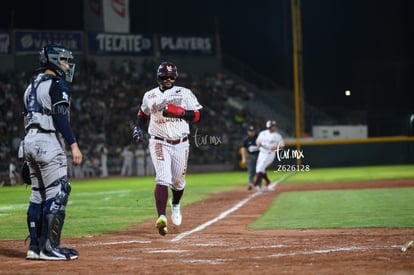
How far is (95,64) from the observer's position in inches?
1693

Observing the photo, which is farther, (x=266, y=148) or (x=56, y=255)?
(x=266, y=148)

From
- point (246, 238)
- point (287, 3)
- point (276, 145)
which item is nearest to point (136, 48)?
point (287, 3)

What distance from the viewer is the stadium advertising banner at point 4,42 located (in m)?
41.4

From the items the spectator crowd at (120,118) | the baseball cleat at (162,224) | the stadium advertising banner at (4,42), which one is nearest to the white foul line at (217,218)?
the baseball cleat at (162,224)

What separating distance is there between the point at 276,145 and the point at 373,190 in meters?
3.67

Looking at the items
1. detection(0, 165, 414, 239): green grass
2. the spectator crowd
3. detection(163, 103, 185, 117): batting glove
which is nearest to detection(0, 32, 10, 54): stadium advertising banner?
the spectator crowd

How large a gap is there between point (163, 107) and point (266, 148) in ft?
41.7

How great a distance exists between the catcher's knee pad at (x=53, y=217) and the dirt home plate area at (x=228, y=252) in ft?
0.93

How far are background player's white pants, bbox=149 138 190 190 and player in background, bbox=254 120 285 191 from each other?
11930 millimetres

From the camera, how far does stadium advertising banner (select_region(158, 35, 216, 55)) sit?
46312 millimetres

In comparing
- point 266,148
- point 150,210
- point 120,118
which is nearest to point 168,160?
point 150,210

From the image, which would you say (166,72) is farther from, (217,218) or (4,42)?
(4,42)

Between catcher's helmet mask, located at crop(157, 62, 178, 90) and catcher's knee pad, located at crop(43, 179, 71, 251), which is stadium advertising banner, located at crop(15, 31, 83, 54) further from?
catcher's knee pad, located at crop(43, 179, 71, 251)

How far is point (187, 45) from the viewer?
155ft
